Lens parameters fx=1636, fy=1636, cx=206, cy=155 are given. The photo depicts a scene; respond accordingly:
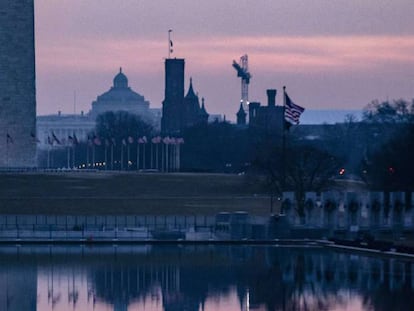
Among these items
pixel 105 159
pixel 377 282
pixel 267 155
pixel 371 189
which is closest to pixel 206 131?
pixel 105 159

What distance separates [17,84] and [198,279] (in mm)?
59890

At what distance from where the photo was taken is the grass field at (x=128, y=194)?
3482 inches

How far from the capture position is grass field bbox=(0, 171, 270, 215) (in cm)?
8844

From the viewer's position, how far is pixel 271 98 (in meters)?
184

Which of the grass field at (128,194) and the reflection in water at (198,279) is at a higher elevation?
the grass field at (128,194)

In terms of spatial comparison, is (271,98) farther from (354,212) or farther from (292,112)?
(354,212)

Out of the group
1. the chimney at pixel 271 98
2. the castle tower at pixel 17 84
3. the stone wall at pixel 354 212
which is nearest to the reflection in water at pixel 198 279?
the stone wall at pixel 354 212

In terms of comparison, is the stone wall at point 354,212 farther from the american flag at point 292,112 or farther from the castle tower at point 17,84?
the castle tower at point 17,84

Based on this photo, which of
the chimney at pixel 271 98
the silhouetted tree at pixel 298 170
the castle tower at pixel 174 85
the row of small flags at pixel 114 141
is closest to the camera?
the silhouetted tree at pixel 298 170

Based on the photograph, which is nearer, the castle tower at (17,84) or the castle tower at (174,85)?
the castle tower at (17,84)

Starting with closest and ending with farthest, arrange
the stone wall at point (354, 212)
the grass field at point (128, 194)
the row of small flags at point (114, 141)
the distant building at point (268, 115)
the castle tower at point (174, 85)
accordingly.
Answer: the stone wall at point (354, 212)
the grass field at point (128, 194)
the row of small flags at point (114, 141)
the distant building at point (268, 115)
the castle tower at point (174, 85)

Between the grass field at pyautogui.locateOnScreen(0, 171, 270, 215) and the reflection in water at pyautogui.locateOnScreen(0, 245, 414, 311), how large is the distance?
1997 cm

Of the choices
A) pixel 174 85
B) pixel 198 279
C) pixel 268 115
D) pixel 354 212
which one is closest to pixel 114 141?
pixel 268 115

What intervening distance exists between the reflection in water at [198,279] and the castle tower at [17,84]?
44.6 metres
